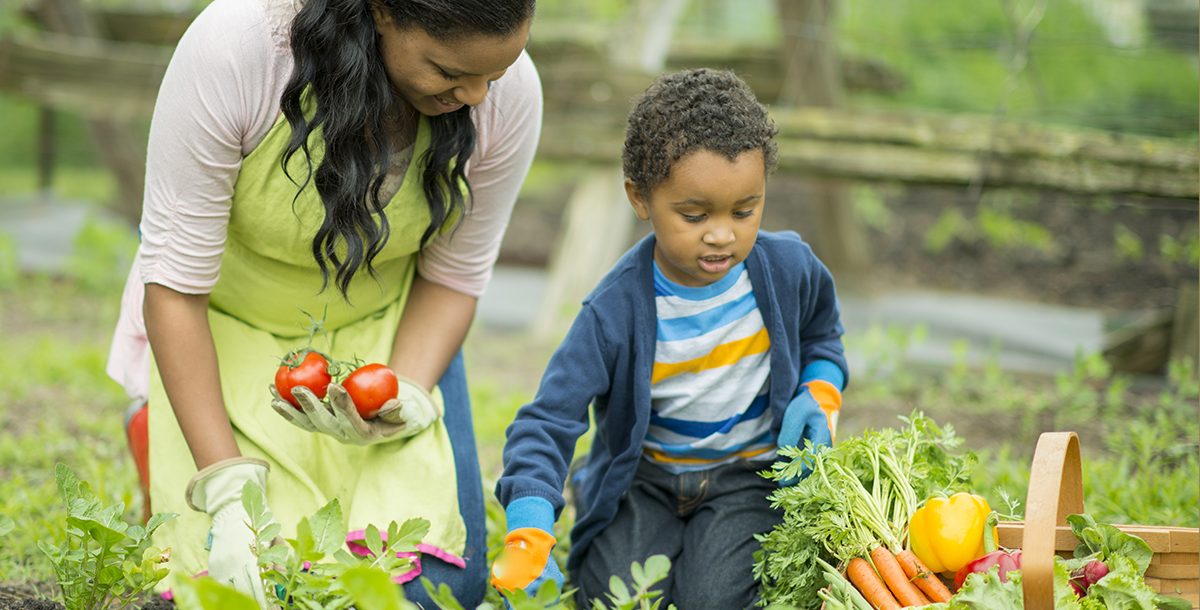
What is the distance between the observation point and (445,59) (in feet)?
6.43

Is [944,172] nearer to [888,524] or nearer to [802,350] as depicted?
[802,350]

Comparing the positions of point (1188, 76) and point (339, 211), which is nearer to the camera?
point (339, 211)

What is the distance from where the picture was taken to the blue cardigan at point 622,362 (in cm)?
Result: 216

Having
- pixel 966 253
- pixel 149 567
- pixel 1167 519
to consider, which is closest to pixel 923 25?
pixel 966 253

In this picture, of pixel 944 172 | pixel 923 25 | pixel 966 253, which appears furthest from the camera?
pixel 923 25

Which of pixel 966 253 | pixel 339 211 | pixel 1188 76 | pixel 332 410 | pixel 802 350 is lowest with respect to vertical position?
pixel 966 253

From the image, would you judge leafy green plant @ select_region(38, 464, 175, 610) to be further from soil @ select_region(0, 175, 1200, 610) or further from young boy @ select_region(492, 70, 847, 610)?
soil @ select_region(0, 175, 1200, 610)

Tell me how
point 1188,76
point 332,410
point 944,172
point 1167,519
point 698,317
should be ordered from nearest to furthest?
point 332,410
point 698,317
point 1167,519
point 944,172
point 1188,76

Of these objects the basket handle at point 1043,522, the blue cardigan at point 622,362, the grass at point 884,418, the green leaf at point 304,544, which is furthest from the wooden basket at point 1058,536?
the green leaf at point 304,544

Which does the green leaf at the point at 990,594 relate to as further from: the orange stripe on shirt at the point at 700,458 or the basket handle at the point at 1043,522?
the orange stripe on shirt at the point at 700,458

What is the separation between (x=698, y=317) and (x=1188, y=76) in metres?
4.86

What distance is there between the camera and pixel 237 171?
219 cm

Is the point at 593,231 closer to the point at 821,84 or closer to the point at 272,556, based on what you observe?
the point at 821,84

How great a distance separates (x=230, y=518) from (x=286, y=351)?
0.46m
